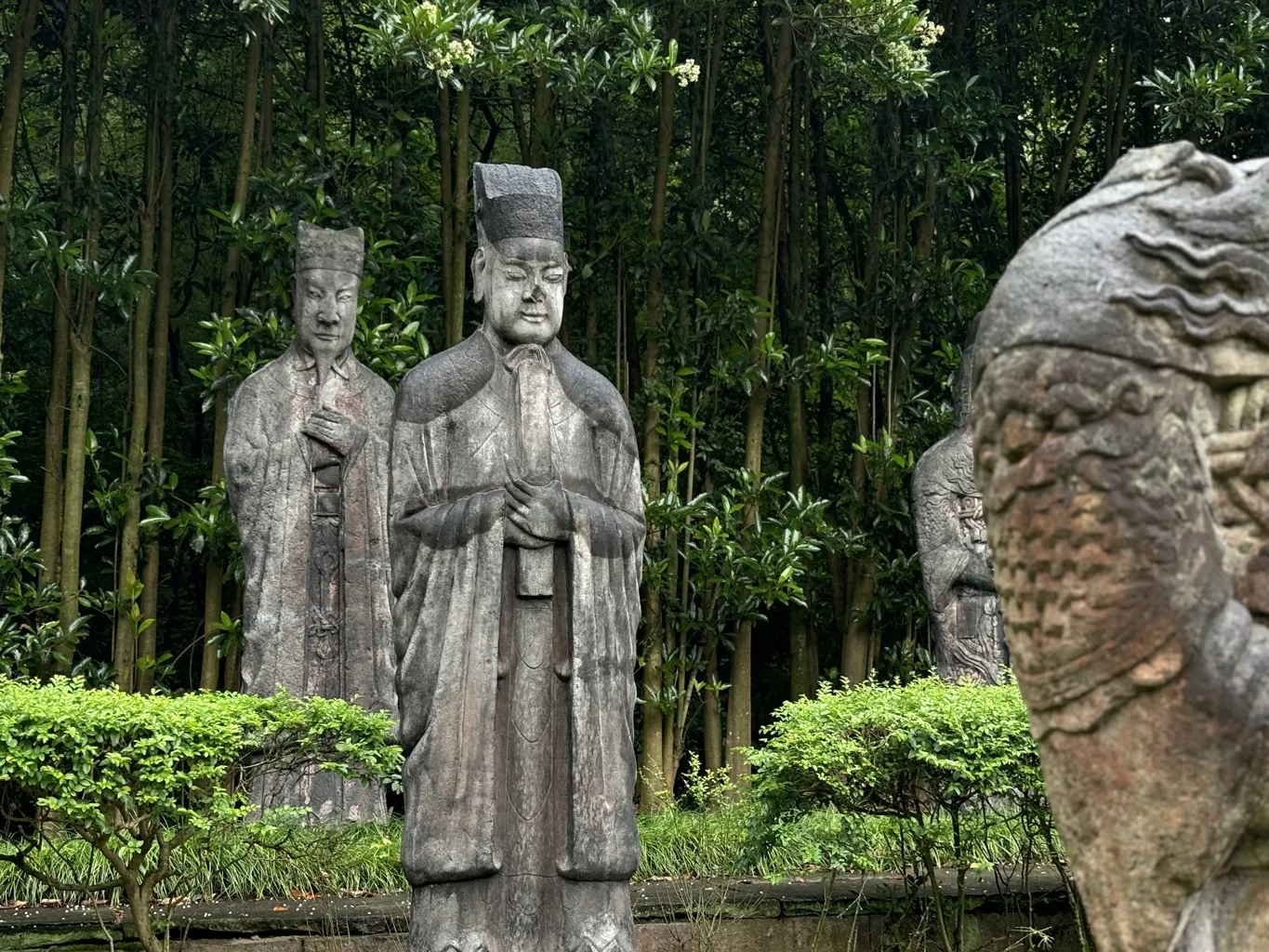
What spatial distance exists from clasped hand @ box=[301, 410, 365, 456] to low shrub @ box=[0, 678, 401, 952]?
2435 mm

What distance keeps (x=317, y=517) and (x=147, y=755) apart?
10.5 feet

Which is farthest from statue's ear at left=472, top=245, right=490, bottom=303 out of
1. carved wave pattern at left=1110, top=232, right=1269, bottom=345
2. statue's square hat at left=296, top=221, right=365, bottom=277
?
carved wave pattern at left=1110, top=232, right=1269, bottom=345

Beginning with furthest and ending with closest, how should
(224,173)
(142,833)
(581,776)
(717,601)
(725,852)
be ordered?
(224,173) < (717,601) < (725,852) < (142,833) < (581,776)

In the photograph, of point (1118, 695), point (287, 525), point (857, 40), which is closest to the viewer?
point (1118, 695)

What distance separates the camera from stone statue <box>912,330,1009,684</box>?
34.1 feet

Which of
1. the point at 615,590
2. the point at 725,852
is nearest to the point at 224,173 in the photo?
the point at 725,852

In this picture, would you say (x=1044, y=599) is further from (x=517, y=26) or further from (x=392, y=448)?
(x=517, y=26)

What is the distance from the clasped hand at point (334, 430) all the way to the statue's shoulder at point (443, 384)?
324 centimetres

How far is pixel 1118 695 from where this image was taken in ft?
8.04

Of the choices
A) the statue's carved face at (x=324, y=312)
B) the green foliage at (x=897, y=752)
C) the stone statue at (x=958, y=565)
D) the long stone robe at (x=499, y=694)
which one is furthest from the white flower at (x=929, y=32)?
the long stone robe at (x=499, y=694)

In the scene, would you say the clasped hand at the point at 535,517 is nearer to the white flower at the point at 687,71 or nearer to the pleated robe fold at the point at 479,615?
the pleated robe fold at the point at 479,615

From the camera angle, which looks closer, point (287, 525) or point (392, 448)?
point (392, 448)

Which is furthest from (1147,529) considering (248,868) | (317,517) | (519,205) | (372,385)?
(372,385)

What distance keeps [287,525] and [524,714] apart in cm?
372
